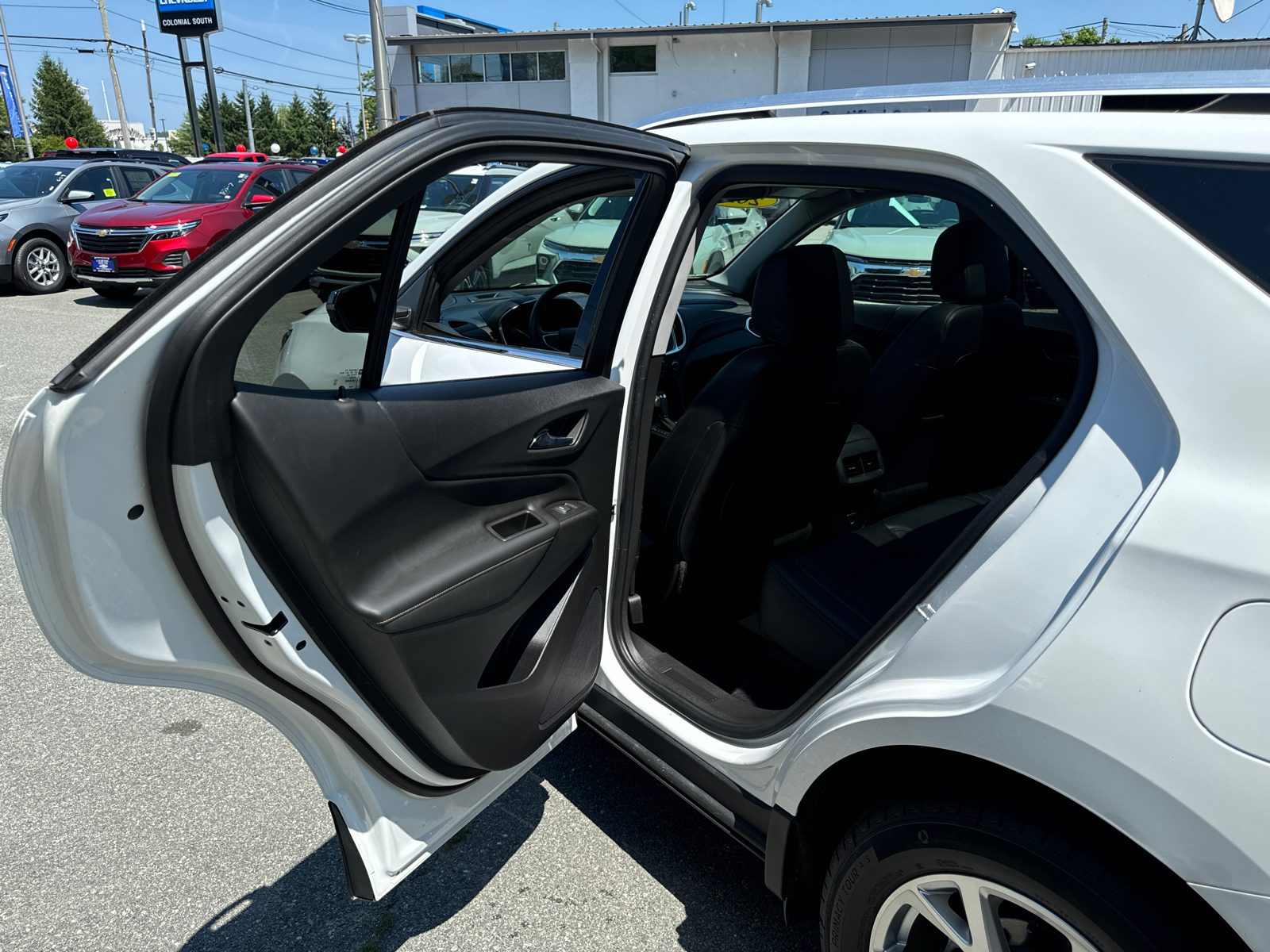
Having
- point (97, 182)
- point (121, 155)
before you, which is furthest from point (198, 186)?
point (121, 155)

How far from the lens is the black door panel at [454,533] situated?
128 cm

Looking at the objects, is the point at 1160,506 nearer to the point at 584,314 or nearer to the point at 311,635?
the point at 311,635

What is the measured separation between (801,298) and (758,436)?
36 centimetres

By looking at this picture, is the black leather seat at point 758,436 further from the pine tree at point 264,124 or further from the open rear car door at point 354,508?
the pine tree at point 264,124

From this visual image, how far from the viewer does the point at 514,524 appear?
1656 millimetres

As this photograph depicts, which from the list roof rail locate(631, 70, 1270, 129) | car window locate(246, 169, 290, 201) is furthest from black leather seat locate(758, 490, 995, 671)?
car window locate(246, 169, 290, 201)

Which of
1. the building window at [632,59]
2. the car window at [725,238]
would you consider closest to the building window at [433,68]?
the building window at [632,59]

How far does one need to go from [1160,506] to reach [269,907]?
6.38 ft

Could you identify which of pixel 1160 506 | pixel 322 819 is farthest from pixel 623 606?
pixel 1160 506

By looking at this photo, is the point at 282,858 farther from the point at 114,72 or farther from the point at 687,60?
the point at 114,72

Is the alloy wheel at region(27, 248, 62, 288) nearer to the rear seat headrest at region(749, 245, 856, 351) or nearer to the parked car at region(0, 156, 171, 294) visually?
the parked car at region(0, 156, 171, 294)

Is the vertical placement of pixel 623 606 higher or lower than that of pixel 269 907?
higher

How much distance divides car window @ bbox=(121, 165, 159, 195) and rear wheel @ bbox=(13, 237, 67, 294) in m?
2.01

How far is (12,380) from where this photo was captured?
251 inches
